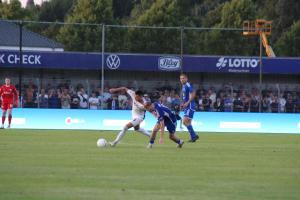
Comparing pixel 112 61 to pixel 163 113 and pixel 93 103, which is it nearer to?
pixel 93 103

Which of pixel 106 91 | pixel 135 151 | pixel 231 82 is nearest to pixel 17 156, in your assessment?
pixel 135 151

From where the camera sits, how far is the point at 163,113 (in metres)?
24.3

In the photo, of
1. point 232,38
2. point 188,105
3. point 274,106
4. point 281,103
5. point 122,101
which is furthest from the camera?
point 232,38

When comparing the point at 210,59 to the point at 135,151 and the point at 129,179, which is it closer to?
the point at 135,151

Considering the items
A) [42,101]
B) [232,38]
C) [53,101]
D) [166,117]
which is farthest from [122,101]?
[232,38]

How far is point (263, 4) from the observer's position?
9306 centimetres

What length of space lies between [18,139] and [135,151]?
5.93 m

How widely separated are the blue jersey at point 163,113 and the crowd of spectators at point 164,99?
1665 centimetres

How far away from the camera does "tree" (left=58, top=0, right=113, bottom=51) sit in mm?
61781

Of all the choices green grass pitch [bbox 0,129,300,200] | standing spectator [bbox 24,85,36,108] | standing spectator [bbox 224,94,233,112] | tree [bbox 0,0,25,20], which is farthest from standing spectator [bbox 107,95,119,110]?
tree [bbox 0,0,25,20]

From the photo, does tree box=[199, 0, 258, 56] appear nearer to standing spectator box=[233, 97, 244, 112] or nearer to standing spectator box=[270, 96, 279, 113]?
standing spectator box=[270, 96, 279, 113]

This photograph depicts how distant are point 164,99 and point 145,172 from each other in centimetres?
2682

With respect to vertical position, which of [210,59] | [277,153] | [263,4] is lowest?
[277,153]

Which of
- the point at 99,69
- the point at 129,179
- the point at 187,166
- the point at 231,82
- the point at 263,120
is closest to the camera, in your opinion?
the point at 129,179
